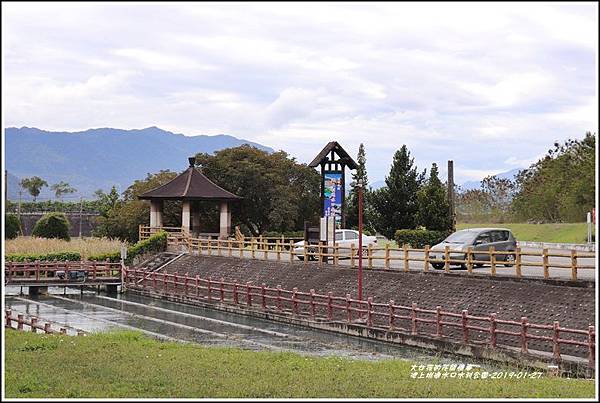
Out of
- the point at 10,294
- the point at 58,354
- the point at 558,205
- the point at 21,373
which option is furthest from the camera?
the point at 558,205

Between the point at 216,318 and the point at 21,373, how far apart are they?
15.2m

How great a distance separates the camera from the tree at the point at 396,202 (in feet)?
174

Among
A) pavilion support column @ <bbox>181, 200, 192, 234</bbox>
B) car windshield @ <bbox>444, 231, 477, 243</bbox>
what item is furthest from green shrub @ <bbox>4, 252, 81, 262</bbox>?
car windshield @ <bbox>444, 231, 477, 243</bbox>

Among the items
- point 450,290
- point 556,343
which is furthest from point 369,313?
point 556,343

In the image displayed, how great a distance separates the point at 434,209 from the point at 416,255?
7838 mm

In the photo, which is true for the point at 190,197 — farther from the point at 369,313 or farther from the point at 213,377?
the point at 213,377

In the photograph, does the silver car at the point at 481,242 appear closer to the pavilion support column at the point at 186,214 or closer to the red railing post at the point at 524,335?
the red railing post at the point at 524,335

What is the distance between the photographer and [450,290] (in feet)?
83.4

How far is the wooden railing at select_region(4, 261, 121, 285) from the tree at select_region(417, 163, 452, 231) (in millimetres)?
17506

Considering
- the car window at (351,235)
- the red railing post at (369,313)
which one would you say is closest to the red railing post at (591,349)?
the red railing post at (369,313)

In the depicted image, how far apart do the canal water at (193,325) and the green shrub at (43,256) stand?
388 centimetres

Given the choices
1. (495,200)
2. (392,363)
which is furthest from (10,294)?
(495,200)

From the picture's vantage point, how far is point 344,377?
14.0 m

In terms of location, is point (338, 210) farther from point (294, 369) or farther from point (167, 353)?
point (294, 369)
